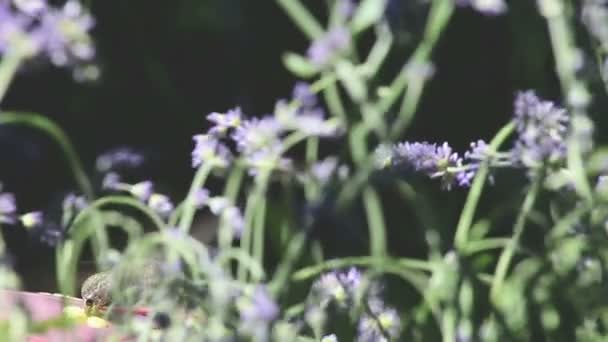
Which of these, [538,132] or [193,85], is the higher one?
[193,85]

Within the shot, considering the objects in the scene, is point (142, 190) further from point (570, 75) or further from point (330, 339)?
point (570, 75)

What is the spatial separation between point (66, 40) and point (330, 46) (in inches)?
8.9

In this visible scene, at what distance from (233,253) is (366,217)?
0.54m

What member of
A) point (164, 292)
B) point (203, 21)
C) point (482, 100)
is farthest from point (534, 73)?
point (164, 292)

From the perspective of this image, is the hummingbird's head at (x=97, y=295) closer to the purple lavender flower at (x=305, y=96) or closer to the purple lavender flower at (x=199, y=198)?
the purple lavender flower at (x=199, y=198)

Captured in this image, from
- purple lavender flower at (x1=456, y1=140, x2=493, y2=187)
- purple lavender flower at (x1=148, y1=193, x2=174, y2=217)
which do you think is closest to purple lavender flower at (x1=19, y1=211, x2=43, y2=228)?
purple lavender flower at (x1=148, y1=193, x2=174, y2=217)

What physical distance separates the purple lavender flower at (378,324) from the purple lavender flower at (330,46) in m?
0.28

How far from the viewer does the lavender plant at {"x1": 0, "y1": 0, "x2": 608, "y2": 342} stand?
3.48 feet

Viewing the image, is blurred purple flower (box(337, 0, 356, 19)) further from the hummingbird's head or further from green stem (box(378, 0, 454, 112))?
the hummingbird's head

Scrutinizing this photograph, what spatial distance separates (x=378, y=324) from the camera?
1.23 meters

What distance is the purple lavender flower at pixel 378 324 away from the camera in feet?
4.08

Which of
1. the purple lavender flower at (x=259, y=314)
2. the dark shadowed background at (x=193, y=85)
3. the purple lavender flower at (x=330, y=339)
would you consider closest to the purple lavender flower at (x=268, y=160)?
the purple lavender flower at (x=259, y=314)

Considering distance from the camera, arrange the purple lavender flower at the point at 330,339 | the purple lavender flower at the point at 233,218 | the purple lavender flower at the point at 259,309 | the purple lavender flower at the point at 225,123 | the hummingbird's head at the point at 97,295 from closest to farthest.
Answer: the purple lavender flower at the point at 259,309
the purple lavender flower at the point at 233,218
the purple lavender flower at the point at 225,123
the purple lavender flower at the point at 330,339
the hummingbird's head at the point at 97,295

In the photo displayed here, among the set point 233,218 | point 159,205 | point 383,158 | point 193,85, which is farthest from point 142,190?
point 193,85
